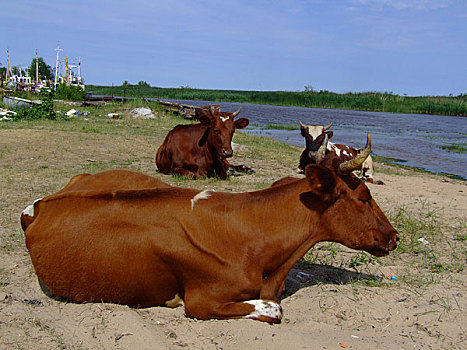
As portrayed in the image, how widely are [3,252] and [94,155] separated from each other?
8.01 meters

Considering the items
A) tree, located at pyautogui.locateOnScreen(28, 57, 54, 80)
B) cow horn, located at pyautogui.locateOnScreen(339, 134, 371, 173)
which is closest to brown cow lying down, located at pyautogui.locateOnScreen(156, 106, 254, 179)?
cow horn, located at pyautogui.locateOnScreen(339, 134, 371, 173)

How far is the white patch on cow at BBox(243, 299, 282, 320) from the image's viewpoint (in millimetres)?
4145

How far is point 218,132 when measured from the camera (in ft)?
37.9

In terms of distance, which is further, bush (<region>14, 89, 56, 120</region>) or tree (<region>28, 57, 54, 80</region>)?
tree (<region>28, 57, 54, 80</region>)

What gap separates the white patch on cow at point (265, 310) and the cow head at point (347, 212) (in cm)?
88

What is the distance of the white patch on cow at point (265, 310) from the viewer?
163 inches

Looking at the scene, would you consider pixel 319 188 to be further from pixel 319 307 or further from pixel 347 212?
pixel 319 307

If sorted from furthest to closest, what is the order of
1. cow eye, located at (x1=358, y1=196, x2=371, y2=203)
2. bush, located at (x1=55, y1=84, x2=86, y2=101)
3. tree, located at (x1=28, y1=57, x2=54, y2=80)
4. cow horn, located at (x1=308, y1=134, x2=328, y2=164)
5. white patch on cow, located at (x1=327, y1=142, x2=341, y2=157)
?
tree, located at (x1=28, y1=57, x2=54, y2=80)
bush, located at (x1=55, y1=84, x2=86, y2=101)
white patch on cow, located at (x1=327, y1=142, x2=341, y2=157)
cow horn, located at (x1=308, y1=134, x2=328, y2=164)
cow eye, located at (x1=358, y1=196, x2=371, y2=203)

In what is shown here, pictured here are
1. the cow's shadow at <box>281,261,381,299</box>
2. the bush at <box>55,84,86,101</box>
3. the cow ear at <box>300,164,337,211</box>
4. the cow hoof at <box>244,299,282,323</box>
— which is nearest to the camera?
the cow hoof at <box>244,299,282,323</box>

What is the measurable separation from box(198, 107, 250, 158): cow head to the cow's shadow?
5845 millimetres

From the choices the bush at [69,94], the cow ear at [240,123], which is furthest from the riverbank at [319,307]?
the bush at [69,94]

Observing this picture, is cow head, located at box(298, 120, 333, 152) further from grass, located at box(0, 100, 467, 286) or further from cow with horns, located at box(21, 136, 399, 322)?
cow with horns, located at box(21, 136, 399, 322)

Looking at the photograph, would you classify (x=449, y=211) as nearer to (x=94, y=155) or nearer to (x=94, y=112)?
(x=94, y=155)

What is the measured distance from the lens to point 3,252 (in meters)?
5.57
